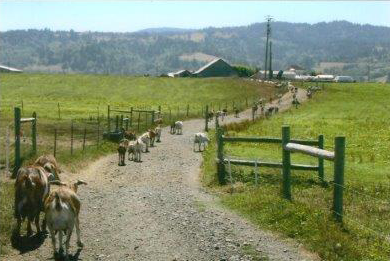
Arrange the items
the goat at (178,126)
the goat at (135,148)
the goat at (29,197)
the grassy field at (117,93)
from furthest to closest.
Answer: the grassy field at (117,93), the goat at (178,126), the goat at (135,148), the goat at (29,197)

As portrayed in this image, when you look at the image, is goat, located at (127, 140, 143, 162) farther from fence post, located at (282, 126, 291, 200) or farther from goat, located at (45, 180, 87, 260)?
goat, located at (45, 180, 87, 260)

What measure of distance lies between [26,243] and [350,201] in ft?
30.1

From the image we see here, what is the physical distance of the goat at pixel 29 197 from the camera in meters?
13.7

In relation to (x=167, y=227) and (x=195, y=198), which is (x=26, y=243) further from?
(x=195, y=198)

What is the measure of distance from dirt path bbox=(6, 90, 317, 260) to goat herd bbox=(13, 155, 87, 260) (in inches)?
26.8

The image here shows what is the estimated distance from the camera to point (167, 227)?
14273 mm

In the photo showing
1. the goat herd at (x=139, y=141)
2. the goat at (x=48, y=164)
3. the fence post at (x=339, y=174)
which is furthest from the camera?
the goat herd at (x=139, y=141)

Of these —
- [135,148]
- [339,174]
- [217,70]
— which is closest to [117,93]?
[217,70]

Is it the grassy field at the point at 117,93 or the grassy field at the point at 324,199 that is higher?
the grassy field at the point at 117,93

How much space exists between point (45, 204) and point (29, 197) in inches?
43.1

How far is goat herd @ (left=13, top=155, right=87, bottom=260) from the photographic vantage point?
12.0 metres

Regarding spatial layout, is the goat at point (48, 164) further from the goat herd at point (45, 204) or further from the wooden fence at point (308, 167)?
the wooden fence at point (308, 167)

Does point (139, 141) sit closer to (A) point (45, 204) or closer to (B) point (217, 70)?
(A) point (45, 204)

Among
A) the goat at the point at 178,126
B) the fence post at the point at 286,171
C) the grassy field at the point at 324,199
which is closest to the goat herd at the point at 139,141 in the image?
the goat at the point at 178,126
